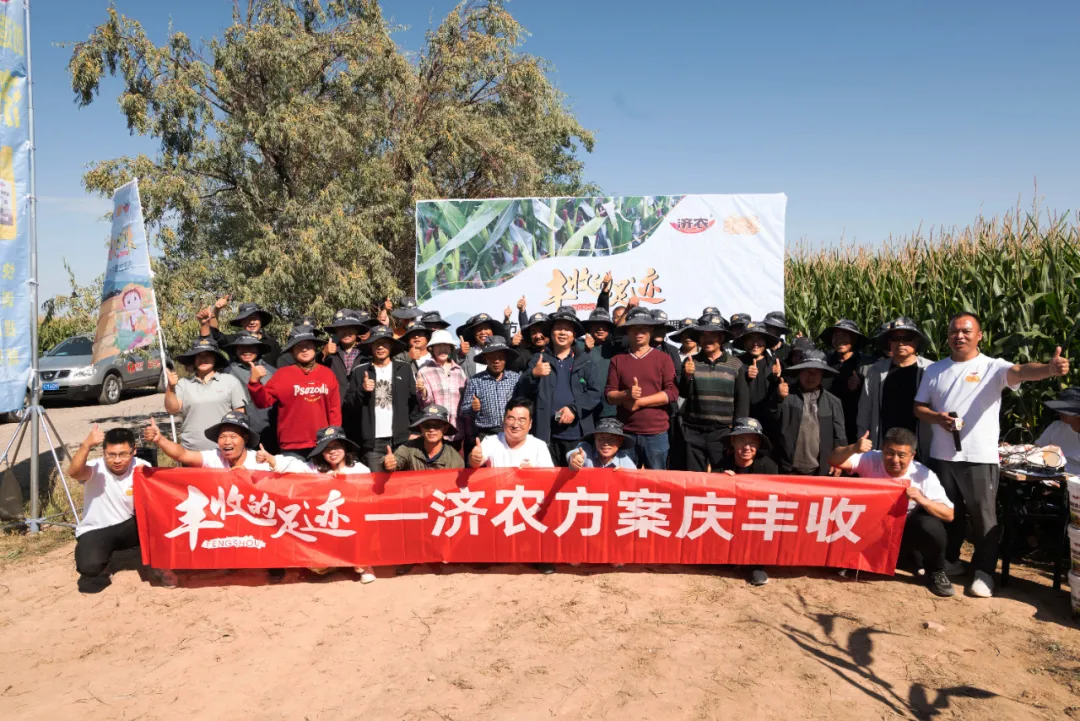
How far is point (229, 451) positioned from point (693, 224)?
6.66m

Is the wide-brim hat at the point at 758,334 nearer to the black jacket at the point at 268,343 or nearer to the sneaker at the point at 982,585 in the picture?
the sneaker at the point at 982,585

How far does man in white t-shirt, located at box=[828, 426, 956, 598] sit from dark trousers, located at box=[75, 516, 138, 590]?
19.3 ft

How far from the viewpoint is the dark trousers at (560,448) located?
20.6ft

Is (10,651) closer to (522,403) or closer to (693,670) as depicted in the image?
(522,403)

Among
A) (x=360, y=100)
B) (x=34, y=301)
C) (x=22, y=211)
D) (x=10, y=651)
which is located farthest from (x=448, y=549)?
(x=360, y=100)

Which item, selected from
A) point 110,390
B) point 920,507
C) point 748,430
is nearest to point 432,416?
point 748,430

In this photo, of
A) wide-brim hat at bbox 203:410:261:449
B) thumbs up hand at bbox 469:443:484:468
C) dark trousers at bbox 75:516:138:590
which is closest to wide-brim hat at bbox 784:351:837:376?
thumbs up hand at bbox 469:443:484:468

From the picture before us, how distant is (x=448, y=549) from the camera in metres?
5.70

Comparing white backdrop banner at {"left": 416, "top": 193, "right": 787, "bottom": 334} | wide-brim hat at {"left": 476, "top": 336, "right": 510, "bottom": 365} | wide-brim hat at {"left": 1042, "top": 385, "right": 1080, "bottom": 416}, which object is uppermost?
white backdrop banner at {"left": 416, "top": 193, "right": 787, "bottom": 334}

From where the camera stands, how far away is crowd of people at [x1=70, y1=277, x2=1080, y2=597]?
17.6 feet

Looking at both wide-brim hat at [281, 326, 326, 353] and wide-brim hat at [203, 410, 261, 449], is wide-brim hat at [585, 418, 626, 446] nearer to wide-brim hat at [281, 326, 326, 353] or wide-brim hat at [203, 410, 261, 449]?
wide-brim hat at [281, 326, 326, 353]

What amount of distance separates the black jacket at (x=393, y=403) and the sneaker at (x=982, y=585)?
4.61 m

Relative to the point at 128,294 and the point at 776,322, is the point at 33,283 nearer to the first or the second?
the point at 128,294

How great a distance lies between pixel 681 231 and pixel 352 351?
199 inches
